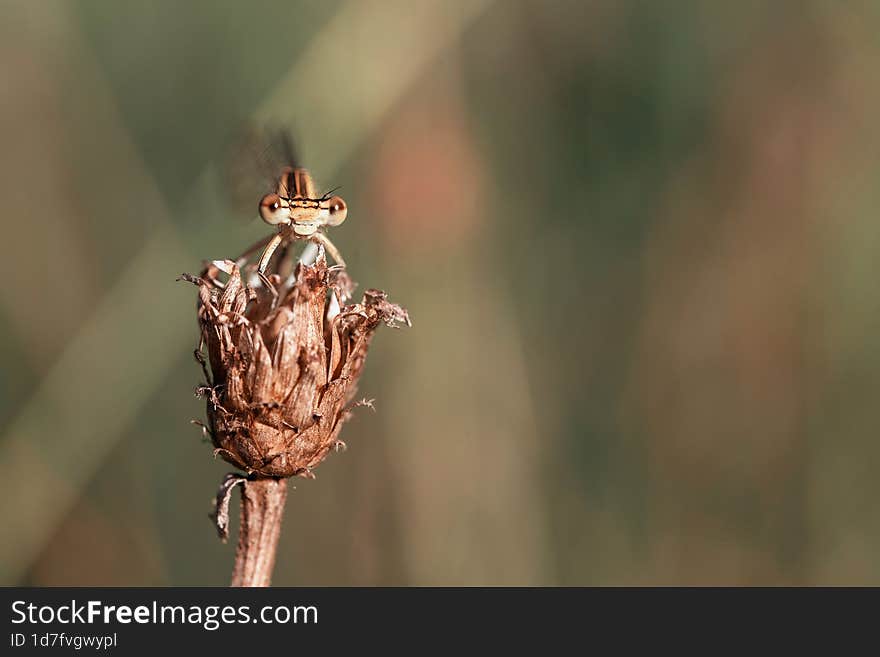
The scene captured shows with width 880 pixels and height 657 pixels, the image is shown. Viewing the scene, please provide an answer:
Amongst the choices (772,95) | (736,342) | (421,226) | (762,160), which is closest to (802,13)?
(772,95)

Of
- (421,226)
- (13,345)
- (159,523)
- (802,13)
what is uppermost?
(802,13)

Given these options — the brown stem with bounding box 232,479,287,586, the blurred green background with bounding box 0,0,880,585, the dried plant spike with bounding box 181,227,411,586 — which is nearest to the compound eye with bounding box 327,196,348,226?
the dried plant spike with bounding box 181,227,411,586

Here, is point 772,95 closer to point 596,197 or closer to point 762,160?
point 762,160

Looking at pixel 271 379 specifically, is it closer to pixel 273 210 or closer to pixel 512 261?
pixel 273 210

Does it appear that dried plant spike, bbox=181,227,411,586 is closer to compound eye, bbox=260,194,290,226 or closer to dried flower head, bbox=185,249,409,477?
dried flower head, bbox=185,249,409,477

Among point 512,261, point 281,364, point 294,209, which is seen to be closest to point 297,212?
point 294,209

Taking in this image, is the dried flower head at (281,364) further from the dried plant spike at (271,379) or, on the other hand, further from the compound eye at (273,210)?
the compound eye at (273,210)
